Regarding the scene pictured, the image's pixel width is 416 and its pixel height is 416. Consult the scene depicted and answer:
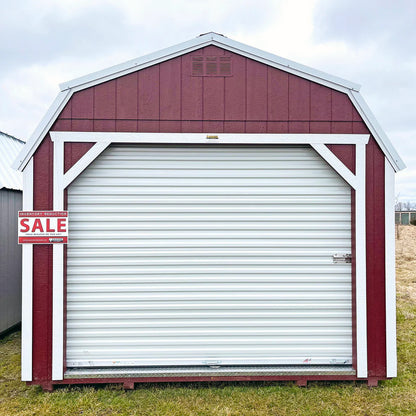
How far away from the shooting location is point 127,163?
12.4 feet

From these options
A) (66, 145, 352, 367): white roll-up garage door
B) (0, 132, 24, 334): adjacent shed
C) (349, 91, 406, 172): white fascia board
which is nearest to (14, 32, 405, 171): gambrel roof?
(349, 91, 406, 172): white fascia board

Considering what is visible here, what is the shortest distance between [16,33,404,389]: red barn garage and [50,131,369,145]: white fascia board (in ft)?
0.06

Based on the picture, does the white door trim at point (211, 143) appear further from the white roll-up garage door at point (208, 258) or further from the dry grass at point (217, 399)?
the dry grass at point (217, 399)

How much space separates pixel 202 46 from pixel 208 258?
254cm

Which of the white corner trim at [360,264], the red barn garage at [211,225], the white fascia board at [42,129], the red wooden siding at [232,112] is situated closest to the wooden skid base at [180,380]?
the red barn garage at [211,225]

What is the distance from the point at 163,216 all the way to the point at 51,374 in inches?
87.5

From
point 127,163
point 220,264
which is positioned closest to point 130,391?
point 220,264

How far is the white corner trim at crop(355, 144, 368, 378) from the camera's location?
3.64m

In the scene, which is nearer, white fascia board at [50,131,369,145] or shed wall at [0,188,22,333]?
white fascia board at [50,131,369,145]

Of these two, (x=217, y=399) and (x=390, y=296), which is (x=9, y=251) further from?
(x=390, y=296)

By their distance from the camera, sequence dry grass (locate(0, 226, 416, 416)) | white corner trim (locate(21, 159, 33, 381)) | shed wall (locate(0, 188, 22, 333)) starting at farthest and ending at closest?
shed wall (locate(0, 188, 22, 333))
white corner trim (locate(21, 159, 33, 381))
dry grass (locate(0, 226, 416, 416))

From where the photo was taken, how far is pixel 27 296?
3.53 m

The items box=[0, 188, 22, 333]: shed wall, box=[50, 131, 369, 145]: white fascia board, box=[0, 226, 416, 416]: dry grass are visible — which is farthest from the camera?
box=[0, 188, 22, 333]: shed wall

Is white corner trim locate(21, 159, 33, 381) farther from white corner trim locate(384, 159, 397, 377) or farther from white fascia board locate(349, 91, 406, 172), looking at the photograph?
white corner trim locate(384, 159, 397, 377)
